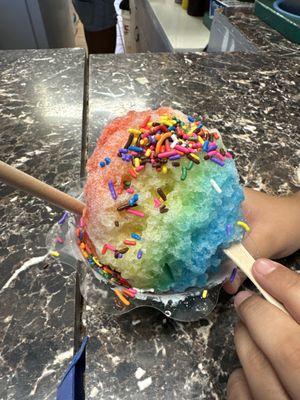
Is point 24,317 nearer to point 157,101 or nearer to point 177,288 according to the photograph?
point 177,288

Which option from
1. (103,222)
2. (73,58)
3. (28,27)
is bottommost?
Answer: (28,27)

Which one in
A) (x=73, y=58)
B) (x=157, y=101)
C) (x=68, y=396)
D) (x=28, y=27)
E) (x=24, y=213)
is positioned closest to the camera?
(x=68, y=396)

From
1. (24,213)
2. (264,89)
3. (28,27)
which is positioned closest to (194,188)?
(24,213)

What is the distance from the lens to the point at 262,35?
1.79 metres

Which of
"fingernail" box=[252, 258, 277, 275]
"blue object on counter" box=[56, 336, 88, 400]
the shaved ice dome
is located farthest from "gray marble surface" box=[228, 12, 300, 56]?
"blue object on counter" box=[56, 336, 88, 400]

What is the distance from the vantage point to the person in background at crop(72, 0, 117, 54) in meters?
2.87

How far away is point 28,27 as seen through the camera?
271 cm

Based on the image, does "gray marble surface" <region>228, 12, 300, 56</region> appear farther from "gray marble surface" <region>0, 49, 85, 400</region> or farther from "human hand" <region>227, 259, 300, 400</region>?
"human hand" <region>227, 259, 300, 400</region>

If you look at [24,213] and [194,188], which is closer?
[194,188]

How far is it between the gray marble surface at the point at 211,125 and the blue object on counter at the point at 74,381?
14 millimetres

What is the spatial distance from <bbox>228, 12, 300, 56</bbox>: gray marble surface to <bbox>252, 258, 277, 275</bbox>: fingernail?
56.9 inches

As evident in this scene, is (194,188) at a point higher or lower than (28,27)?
higher

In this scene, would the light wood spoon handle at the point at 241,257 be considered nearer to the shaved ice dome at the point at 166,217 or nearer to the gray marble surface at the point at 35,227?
the shaved ice dome at the point at 166,217

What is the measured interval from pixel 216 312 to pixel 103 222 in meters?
0.29
